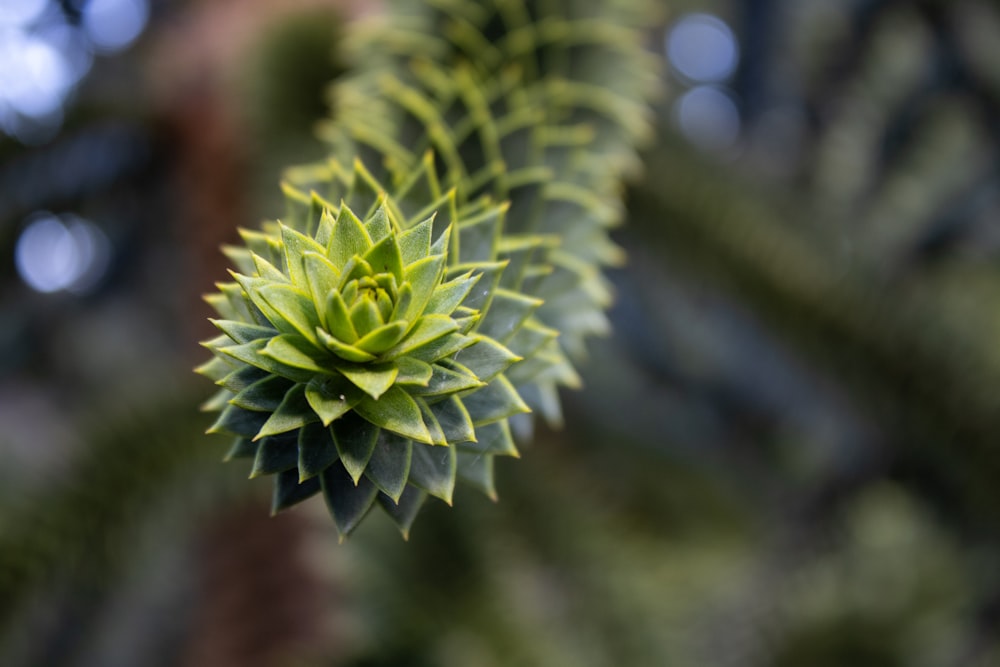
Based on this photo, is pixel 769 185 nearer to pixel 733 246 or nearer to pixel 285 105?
pixel 733 246

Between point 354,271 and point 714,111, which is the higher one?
point 714,111

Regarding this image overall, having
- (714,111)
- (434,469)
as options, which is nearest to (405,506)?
(434,469)

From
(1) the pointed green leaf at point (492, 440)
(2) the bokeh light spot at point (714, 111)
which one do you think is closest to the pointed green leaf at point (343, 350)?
(1) the pointed green leaf at point (492, 440)

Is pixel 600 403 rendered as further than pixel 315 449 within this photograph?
Yes

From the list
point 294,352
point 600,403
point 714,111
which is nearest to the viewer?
point 294,352

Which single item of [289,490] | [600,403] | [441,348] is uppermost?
[600,403]

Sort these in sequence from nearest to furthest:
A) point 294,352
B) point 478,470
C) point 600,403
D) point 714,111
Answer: point 294,352 → point 478,470 → point 600,403 → point 714,111

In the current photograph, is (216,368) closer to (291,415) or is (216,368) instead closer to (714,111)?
(291,415)
